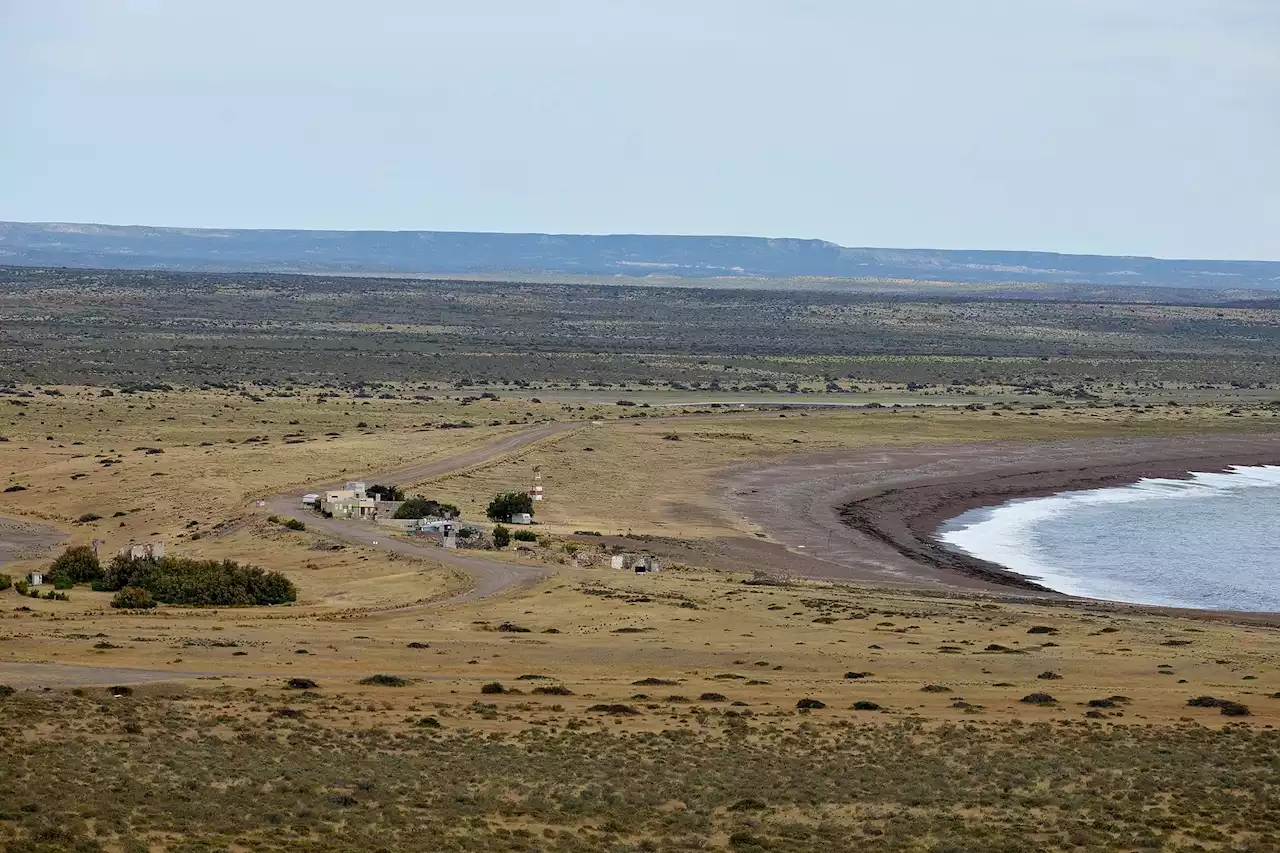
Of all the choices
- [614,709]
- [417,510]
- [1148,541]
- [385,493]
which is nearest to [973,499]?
[1148,541]

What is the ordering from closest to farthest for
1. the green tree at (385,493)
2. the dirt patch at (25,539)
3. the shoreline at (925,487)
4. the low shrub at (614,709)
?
the low shrub at (614,709)
the dirt patch at (25,539)
the shoreline at (925,487)
the green tree at (385,493)

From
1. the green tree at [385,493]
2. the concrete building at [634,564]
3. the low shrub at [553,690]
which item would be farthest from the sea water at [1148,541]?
the low shrub at [553,690]

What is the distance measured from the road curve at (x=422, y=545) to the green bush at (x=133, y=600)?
6.55 meters

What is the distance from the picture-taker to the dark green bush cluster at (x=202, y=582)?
41.6 meters

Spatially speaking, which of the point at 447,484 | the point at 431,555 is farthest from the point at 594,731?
the point at 447,484

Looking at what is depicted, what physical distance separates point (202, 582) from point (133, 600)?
6.21 feet

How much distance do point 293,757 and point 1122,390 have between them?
116296 mm

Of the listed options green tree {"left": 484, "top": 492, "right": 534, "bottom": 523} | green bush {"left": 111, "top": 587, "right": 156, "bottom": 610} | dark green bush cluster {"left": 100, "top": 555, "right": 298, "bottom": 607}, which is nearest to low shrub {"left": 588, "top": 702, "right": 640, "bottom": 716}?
A: dark green bush cluster {"left": 100, "top": 555, "right": 298, "bottom": 607}

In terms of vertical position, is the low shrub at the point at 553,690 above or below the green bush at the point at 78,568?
above

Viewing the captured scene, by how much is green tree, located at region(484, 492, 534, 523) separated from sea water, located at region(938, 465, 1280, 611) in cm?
1445

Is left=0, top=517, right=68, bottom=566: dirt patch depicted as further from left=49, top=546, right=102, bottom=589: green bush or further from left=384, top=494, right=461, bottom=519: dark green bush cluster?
left=384, top=494, right=461, bottom=519: dark green bush cluster

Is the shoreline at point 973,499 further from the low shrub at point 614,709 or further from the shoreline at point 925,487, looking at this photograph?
the low shrub at point 614,709

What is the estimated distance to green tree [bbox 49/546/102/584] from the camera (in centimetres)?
4466

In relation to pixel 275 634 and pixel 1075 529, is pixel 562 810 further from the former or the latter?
pixel 1075 529
